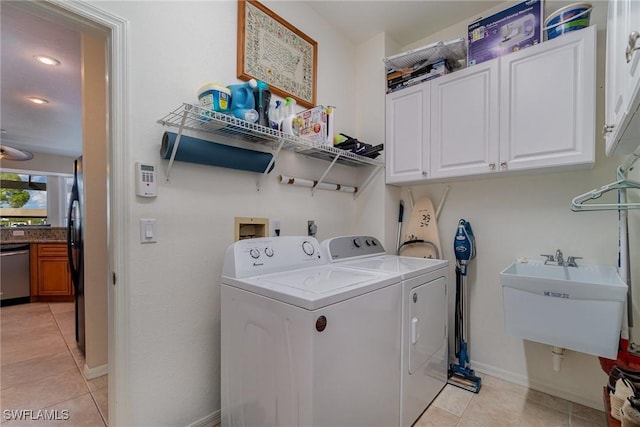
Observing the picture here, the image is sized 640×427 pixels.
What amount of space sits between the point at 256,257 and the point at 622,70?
5.56 ft

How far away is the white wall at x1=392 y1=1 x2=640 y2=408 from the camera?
5.93 ft

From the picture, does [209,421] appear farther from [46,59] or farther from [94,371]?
[46,59]

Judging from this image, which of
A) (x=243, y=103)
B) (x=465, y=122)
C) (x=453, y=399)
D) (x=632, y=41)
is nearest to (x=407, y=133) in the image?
(x=465, y=122)

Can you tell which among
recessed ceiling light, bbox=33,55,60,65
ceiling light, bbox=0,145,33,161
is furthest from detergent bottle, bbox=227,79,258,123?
ceiling light, bbox=0,145,33,161

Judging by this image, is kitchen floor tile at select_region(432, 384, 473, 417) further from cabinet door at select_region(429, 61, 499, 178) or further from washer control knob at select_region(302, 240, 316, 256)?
cabinet door at select_region(429, 61, 499, 178)

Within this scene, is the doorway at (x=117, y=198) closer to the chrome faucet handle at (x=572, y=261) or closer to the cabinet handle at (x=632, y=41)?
the cabinet handle at (x=632, y=41)

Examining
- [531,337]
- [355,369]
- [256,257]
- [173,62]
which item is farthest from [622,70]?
[173,62]

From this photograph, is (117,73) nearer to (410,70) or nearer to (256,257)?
(256,257)

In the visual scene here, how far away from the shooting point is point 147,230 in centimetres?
141

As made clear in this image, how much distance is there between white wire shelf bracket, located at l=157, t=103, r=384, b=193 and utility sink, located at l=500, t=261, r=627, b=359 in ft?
Answer: 4.59

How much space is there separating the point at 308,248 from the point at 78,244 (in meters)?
2.04

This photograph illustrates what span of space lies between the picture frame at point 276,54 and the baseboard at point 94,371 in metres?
2.36

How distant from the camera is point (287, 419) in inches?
44.5

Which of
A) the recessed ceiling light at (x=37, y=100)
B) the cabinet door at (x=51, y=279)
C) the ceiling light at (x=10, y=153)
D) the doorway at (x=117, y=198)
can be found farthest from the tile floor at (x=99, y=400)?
the ceiling light at (x=10, y=153)
